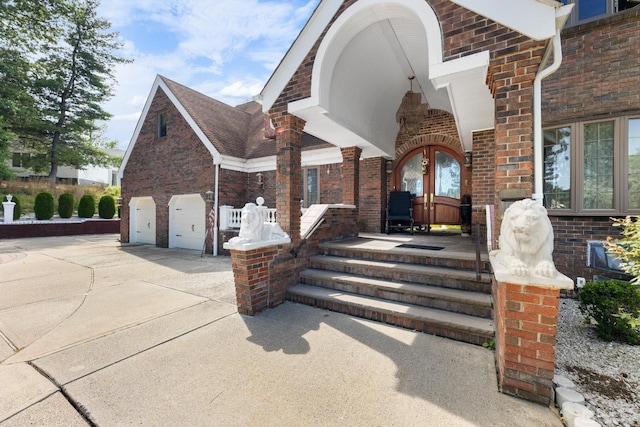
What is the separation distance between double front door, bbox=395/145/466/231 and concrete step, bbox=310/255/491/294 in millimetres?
3358

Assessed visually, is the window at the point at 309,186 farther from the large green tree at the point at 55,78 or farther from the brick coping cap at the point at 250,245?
the large green tree at the point at 55,78

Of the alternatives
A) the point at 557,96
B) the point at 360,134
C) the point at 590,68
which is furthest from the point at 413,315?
the point at 590,68

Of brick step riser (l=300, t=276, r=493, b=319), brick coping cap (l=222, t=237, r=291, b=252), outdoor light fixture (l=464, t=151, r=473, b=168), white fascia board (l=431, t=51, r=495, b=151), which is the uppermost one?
white fascia board (l=431, t=51, r=495, b=151)

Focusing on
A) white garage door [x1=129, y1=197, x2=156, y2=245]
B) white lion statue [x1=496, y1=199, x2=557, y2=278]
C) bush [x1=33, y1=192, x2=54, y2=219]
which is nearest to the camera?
white lion statue [x1=496, y1=199, x2=557, y2=278]

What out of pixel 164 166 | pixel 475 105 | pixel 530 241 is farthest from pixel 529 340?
pixel 164 166

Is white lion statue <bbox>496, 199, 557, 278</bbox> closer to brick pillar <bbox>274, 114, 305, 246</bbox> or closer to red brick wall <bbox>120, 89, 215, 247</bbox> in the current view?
brick pillar <bbox>274, 114, 305, 246</bbox>

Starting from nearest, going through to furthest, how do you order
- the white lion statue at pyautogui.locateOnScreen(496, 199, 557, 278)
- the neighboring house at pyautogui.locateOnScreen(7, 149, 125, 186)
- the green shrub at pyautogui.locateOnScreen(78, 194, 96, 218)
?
the white lion statue at pyautogui.locateOnScreen(496, 199, 557, 278) → the green shrub at pyautogui.locateOnScreen(78, 194, 96, 218) → the neighboring house at pyautogui.locateOnScreen(7, 149, 125, 186)

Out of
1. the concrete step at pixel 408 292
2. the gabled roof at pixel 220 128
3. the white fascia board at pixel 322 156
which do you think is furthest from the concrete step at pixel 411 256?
the gabled roof at pixel 220 128

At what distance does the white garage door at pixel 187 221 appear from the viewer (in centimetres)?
981

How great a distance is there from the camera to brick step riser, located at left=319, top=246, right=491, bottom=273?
3.67m

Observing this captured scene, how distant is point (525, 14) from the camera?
2.69 meters

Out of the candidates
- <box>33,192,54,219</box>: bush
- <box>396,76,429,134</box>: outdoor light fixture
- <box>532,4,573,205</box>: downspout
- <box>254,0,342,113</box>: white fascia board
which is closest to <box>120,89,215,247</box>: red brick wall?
<box>254,0,342,113</box>: white fascia board

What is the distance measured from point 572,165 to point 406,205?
10.3 feet

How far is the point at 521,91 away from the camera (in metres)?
2.69
